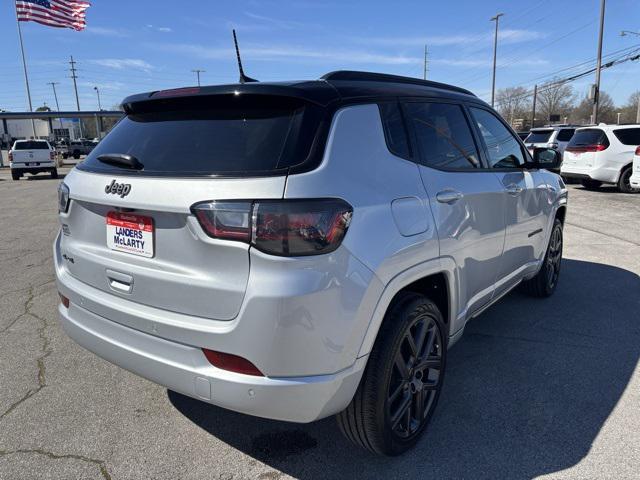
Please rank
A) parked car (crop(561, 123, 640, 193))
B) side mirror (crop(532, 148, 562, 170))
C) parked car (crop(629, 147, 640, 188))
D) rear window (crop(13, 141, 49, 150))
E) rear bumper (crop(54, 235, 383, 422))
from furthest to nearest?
1. rear window (crop(13, 141, 49, 150))
2. parked car (crop(561, 123, 640, 193))
3. parked car (crop(629, 147, 640, 188))
4. side mirror (crop(532, 148, 562, 170))
5. rear bumper (crop(54, 235, 383, 422))

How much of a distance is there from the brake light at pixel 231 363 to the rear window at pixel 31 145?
23.9 metres

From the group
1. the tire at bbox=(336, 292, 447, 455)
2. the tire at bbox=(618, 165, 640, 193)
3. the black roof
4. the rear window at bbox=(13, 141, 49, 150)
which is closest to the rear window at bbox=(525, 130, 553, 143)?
the tire at bbox=(618, 165, 640, 193)

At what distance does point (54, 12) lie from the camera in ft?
88.8

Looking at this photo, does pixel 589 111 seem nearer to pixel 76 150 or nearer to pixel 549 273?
pixel 76 150

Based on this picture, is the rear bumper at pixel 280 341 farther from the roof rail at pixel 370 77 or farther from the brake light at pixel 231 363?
the roof rail at pixel 370 77

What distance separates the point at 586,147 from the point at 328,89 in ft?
43.8

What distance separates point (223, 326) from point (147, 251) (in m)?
0.53

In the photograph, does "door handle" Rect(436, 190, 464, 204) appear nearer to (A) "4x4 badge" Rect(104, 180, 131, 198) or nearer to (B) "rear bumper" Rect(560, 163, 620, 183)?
(A) "4x4 badge" Rect(104, 180, 131, 198)

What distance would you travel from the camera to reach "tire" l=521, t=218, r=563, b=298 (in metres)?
4.79

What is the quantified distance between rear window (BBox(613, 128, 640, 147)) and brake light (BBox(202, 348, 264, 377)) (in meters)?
14.2

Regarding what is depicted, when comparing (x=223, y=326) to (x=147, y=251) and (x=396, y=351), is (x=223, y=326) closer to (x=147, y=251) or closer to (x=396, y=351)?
(x=147, y=251)

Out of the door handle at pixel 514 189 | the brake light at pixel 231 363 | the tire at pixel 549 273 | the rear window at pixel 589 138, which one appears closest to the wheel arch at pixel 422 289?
the brake light at pixel 231 363

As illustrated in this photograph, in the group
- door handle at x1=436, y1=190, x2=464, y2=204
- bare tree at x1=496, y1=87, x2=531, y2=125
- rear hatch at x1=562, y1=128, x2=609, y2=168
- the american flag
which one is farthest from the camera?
bare tree at x1=496, y1=87, x2=531, y2=125

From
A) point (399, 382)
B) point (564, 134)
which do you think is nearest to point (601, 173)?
point (564, 134)
